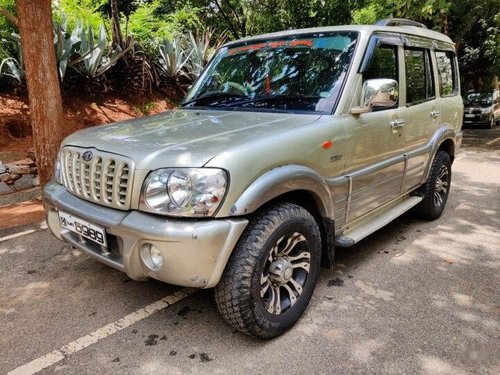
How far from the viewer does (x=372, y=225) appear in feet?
11.1

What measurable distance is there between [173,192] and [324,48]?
5.97 feet

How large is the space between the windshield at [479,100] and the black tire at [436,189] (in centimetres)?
1349

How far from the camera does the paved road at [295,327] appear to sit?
2.35 metres

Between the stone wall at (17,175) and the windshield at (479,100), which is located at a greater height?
the windshield at (479,100)

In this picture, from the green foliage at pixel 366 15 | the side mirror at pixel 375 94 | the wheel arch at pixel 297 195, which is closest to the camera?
the wheel arch at pixel 297 195

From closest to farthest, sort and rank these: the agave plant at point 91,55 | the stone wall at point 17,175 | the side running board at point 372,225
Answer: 1. the side running board at point 372,225
2. the stone wall at point 17,175
3. the agave plant at point 91,55

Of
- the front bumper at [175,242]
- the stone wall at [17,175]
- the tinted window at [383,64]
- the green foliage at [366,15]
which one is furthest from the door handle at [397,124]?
the green foliage at [366,15]

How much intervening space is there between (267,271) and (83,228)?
116 centimetres

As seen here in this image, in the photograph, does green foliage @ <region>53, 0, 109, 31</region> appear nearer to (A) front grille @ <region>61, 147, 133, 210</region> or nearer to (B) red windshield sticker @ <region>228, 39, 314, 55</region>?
(B) red windshield sticker @ <region>228, 39, 314, 55</region>

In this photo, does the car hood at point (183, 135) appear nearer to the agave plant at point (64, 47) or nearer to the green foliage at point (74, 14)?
the agave plant at point (64, 47)

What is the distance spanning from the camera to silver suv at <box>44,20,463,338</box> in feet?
7.18

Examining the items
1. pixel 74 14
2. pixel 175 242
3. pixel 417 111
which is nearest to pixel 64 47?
pixel 74 14

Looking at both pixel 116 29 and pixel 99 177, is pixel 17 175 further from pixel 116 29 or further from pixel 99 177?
pixel 99 177

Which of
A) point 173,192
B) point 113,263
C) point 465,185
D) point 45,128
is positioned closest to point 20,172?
point 45,128
